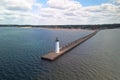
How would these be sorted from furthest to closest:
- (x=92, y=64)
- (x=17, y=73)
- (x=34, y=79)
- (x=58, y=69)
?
1. (x=92, y=64)
2. (x=58, y=69)
3. (x=17, y=73)
4. (x=34, y=79)

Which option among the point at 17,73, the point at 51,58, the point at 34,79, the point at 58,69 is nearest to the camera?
the point at 34,79

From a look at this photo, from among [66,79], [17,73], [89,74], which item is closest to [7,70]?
[17,73]

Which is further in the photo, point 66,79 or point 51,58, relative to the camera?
point 51,58

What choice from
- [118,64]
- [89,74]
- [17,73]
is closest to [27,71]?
[17,73]

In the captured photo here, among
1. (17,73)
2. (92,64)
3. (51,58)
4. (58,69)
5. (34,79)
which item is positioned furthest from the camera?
(51,58)

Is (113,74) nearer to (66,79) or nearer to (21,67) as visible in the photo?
(66,79)

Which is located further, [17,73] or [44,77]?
[17,73]

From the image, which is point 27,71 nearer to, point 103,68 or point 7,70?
point 7,70

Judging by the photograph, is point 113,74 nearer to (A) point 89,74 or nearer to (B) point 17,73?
(A) point 89,74

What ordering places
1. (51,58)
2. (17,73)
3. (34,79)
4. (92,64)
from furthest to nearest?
(51,58)
(92,64)
(17,73)
(34,79)
